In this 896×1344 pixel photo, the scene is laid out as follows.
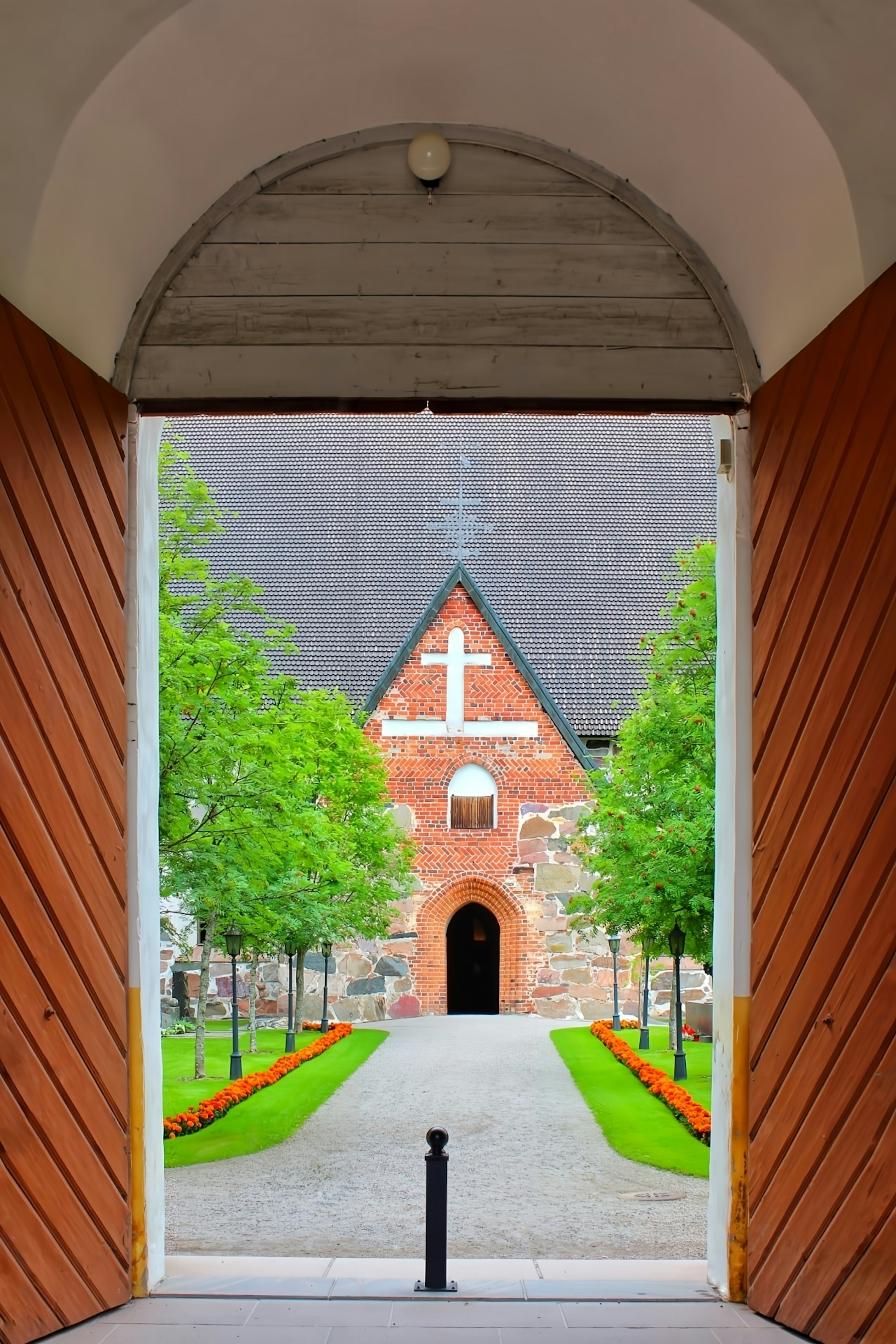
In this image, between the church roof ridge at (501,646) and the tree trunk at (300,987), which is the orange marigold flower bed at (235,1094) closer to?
the tree trunk at (300,987)

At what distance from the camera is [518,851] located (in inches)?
804

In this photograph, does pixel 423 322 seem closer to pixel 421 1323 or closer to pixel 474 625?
pixel 421 1323

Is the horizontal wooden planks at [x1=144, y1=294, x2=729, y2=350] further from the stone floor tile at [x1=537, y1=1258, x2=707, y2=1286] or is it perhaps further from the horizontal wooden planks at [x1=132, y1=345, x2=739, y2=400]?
the stone floor tile at [x1=537, y1=1258, x2=707, y2=1286]

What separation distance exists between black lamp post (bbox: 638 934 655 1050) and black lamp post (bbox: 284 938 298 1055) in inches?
172

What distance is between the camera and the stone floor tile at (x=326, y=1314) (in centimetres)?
420

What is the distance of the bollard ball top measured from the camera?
553 centimetres

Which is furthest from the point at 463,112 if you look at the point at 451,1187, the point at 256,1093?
the point at 256,1093

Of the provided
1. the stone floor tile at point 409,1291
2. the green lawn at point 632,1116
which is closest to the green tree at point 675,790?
the green lawn at point 632,1116
